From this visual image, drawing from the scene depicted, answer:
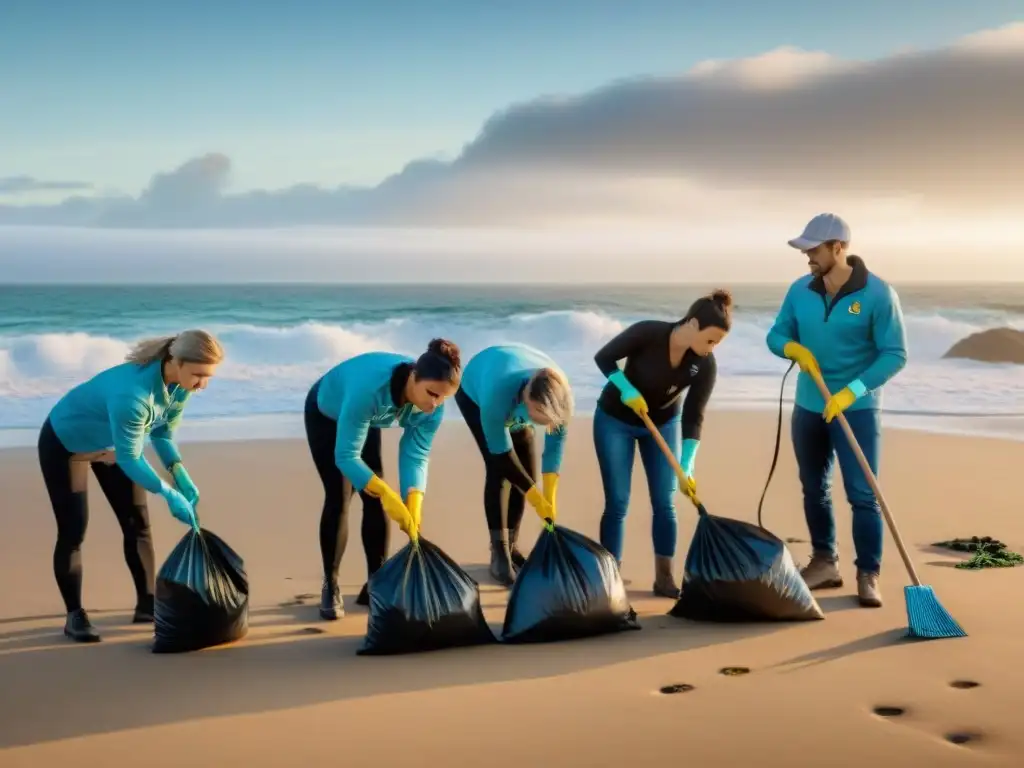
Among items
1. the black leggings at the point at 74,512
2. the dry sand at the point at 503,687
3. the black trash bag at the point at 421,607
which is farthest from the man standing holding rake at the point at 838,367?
the black leggings at the point at 74,512

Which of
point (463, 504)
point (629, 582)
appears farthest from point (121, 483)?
point (463, 504)

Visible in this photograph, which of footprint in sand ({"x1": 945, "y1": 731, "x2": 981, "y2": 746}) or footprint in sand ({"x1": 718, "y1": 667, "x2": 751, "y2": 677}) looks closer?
footprint in sand ({"x1": 945, "y1": 731, "x2": 981, "y2": 746})

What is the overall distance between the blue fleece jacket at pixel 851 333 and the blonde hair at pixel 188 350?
215 centimetres

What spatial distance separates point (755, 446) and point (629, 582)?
385cm

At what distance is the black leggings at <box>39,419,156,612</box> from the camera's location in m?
3.99

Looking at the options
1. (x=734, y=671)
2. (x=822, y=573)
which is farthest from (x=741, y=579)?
(x=822, y=573)

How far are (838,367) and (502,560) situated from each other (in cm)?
165

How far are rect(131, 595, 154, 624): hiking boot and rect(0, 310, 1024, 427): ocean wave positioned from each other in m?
6.41

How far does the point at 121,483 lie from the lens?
13.6 ft

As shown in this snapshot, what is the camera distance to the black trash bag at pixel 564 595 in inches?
153

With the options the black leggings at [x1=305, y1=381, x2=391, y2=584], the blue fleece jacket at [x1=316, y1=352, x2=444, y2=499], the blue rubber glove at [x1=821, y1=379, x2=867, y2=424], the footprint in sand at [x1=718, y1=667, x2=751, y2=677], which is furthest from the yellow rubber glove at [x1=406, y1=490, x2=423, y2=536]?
the blue rubber glove at [x1=821, y1=379, x2=867, y2=424]

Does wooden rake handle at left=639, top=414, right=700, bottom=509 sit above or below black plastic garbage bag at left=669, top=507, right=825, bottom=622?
above

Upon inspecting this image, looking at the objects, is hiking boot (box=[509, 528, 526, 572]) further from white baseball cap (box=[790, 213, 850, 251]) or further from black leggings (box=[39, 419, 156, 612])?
white baseball cap (box=[790, 213, 850, 251])

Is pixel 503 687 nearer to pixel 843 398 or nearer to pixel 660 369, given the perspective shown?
pixel 660 369
